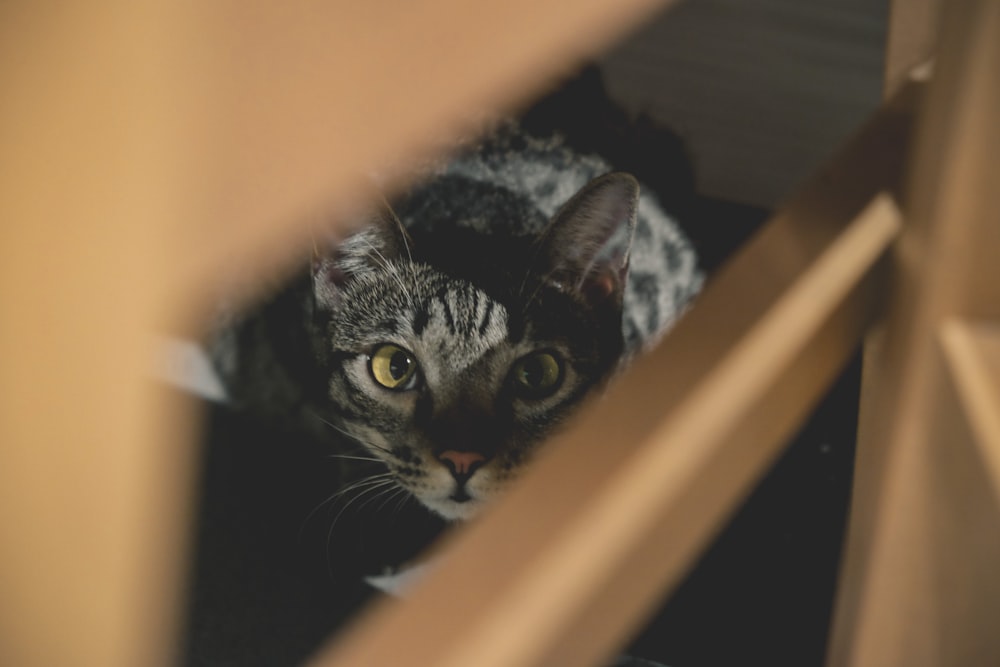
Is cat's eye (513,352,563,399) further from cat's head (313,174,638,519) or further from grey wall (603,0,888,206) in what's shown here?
grey wall (603,0,888,206)

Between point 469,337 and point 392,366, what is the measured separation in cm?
9

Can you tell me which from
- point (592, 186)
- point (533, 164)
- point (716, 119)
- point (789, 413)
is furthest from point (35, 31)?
point (716, 119)

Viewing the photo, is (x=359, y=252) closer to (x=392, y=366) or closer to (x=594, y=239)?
(x=392, y=366)

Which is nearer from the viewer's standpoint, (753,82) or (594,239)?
(594,239)

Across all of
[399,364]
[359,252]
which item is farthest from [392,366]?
[359,252]

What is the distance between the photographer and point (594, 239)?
3.24 feet

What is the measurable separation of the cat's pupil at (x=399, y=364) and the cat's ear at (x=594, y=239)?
0.53ft

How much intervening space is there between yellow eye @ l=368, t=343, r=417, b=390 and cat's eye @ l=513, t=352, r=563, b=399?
0.11 metres

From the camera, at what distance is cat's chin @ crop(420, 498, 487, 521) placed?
990 mm

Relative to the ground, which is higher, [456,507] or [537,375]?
[537,375]

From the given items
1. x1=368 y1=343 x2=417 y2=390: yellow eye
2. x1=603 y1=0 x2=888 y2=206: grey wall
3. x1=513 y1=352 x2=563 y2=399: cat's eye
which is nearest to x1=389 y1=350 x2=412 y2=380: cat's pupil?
x1=368 y1=343 x2=417 y2=390: yellow eye

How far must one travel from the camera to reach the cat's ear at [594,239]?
3.10ft

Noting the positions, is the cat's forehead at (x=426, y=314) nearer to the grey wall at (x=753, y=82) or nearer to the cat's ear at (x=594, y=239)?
the cat's ear at (x=594, y=239)

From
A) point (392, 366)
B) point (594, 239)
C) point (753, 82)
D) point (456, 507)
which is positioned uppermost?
point (753, 82)
